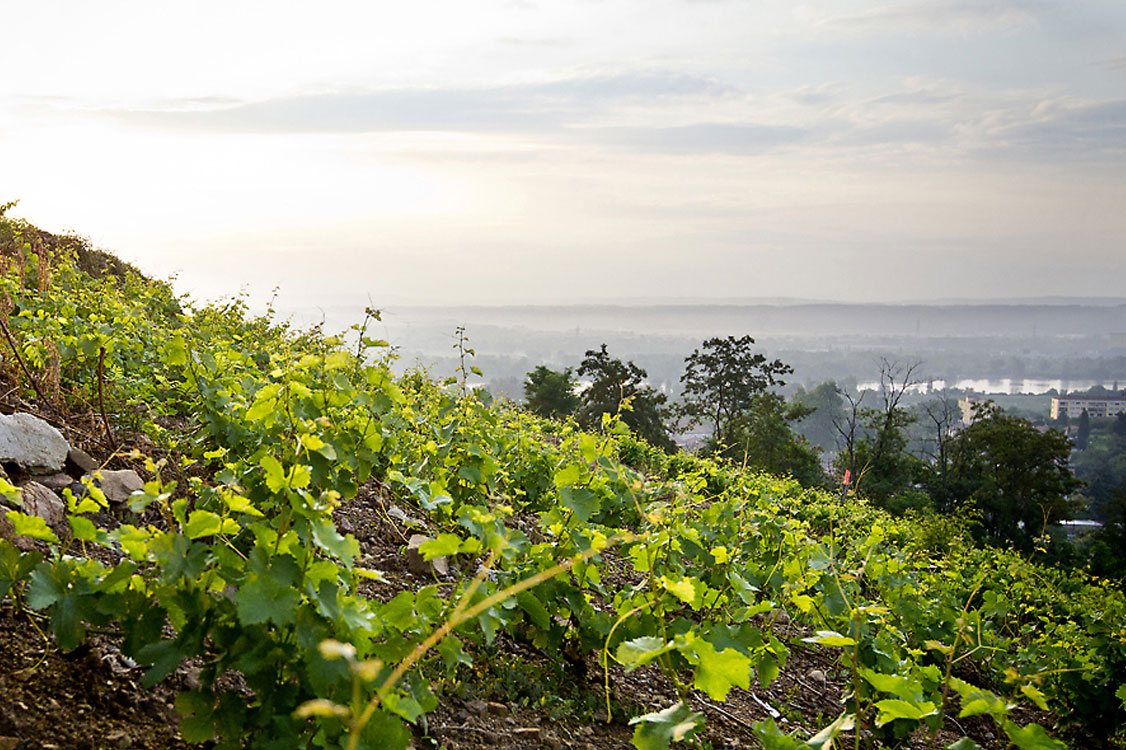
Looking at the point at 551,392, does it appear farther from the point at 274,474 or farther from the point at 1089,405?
the point at 1089,405

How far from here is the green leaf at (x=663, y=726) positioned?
1986 mm

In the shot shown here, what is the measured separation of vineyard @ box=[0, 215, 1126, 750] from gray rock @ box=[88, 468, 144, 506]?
12 cm

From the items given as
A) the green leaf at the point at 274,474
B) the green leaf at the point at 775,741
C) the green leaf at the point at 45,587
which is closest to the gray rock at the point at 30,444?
the green leaf at the point at 45,587

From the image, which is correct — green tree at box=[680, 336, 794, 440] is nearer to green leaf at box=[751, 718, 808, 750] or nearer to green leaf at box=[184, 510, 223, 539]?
green leaf at box=[751, 718, 808, 750]

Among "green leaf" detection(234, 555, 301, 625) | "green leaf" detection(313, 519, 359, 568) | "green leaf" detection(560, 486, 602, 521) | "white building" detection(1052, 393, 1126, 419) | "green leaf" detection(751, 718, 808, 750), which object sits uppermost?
"green leaf" detection(313, 519, 359, 568)

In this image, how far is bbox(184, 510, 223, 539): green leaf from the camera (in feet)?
6.01

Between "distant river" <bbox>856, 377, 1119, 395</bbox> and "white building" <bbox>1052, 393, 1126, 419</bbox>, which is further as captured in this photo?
"distant river" <bbox>856, 377, 1119, 395</bbox>

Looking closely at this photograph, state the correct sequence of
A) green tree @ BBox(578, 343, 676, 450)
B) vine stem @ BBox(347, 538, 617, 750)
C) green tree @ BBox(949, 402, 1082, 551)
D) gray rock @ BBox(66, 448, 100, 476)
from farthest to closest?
green tree @ BBox(578, 343, 676, 450)
green tree @ BBox(949, 402, 1082, 551)
gray rock @ BBox(66, 448, 100, 476)
vine stem @ BBox(347, 538, 617, 750)

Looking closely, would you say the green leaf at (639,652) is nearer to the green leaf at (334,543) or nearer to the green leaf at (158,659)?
the green leaf at (334,543)

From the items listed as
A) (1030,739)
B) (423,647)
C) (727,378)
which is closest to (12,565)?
(423,647)

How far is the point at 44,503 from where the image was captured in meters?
2.92

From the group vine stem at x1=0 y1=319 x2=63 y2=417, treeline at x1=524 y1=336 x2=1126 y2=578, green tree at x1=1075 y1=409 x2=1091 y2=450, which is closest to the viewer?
vine stem at x1=0 y1=319 x2=63 y2=417

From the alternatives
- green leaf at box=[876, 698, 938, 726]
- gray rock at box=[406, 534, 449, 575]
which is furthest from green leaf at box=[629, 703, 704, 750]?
gray rock at box=[406, 534, 449, 575]

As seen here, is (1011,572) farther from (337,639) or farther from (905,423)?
(905,423)
